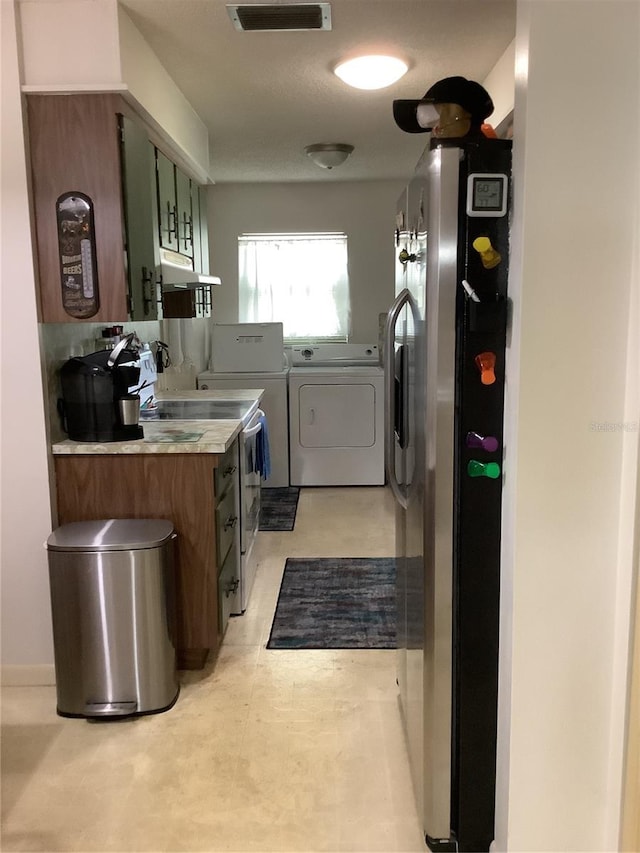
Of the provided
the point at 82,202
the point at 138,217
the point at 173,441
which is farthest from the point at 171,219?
the point at 173,441

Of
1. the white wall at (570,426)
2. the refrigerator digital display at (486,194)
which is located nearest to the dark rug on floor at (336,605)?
the white wall at (570,426)

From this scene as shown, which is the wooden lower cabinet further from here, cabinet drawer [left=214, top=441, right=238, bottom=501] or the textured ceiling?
the textured ceiling

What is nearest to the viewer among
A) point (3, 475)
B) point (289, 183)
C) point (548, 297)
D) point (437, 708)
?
point (548, 297)

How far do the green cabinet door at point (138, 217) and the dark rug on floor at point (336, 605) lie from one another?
1.45 metres

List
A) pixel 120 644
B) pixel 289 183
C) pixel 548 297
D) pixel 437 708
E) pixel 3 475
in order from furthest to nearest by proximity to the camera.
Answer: pixel 289 183 → pixel 3 475 → pixel 120 644 → pixel 437 708 → pixel 548 297

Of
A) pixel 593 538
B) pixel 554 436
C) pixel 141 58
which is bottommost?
pixel 593 538

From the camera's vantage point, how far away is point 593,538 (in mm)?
1512

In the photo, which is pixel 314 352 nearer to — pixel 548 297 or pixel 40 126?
pixel 40 126

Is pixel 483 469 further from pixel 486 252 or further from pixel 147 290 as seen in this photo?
pixel 147 290

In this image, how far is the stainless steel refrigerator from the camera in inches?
59.5

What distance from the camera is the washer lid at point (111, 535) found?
2.26 meters

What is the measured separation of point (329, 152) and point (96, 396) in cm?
255

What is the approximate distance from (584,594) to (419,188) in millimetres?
1038

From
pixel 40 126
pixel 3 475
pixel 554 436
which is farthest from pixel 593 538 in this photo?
pixel 40 126
